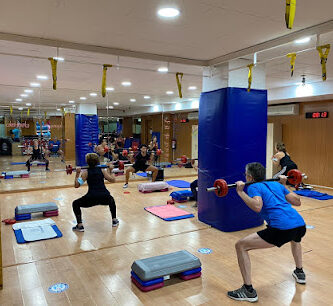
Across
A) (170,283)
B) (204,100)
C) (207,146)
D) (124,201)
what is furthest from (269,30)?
(124,201)

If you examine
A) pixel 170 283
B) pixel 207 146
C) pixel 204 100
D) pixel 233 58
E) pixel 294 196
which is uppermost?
pixel 233 58

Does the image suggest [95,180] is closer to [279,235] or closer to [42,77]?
[279,235]

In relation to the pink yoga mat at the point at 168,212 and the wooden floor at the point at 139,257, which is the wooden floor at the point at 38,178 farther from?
the pink yoga mat at the point at 168,212

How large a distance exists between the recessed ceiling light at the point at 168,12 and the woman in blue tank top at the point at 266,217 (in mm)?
1391

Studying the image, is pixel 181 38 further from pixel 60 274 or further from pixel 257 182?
pixel 60 274

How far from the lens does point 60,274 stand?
2.75 m

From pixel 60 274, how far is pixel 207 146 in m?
2.36

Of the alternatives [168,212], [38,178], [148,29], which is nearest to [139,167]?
[168,212]

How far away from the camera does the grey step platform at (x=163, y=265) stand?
2.46 m

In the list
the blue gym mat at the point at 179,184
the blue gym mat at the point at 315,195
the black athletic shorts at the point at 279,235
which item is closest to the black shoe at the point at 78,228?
the black athletic shorts at the point at 279,235

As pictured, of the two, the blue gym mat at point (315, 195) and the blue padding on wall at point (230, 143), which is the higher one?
the blue padding on wall at point (230, 143)

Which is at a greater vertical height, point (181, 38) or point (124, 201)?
point (181, 38)

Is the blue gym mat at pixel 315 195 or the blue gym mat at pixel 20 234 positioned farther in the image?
the blue gym mat at pixel 315 195

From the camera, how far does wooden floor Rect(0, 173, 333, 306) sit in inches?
93.2
